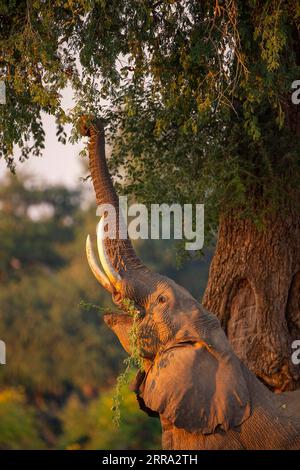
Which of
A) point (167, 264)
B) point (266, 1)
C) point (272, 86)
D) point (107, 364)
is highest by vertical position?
point (266, 1)

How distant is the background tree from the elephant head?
168cm

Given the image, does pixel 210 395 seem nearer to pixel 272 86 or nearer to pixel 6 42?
pixel 272 86

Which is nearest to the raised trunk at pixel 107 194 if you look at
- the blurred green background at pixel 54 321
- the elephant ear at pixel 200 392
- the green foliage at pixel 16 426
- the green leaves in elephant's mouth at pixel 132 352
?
the green leaves in elephant's mouth at pixel 132 352

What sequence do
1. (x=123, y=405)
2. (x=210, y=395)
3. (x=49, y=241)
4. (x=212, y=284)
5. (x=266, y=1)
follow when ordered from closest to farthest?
(x=210, y=395) < (x=266, y=1) < (x=212, y=284) < (x=123, y=405) < (x=49, y=241)

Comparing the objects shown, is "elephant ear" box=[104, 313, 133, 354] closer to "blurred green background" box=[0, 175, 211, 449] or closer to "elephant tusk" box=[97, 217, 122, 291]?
"elephant tusk" box=[97, 217, 122, 291]

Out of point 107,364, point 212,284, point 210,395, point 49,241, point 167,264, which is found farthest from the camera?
point 49,241

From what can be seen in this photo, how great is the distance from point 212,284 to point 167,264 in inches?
1404

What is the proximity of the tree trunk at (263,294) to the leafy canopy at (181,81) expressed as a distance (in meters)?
0.35

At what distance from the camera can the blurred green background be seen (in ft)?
122

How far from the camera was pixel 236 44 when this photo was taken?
40.2ft

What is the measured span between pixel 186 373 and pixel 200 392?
21 centimetres

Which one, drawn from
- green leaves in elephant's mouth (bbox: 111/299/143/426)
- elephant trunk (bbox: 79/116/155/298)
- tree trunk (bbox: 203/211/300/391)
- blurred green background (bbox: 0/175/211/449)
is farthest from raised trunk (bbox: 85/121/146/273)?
blurred green background (bbox: 0/175/211/449)

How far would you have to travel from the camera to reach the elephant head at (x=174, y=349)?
1116 cm

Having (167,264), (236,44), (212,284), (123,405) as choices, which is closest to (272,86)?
(236,44)
